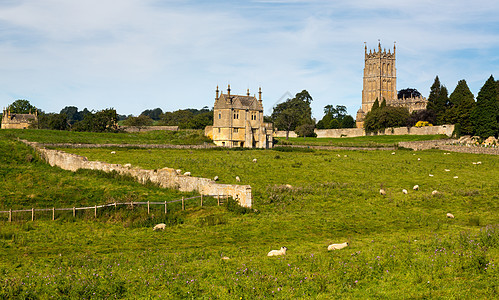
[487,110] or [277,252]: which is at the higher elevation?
[487,110]

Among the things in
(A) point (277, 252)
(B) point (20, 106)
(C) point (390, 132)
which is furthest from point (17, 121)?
(A) point (277, 252)

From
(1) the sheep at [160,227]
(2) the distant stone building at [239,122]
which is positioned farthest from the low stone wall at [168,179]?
(2) the distant stone building at [239,122]

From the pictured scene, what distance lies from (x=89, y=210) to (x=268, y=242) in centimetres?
1037

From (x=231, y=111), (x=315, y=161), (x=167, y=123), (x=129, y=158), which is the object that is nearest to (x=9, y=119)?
(x=167, y=123)

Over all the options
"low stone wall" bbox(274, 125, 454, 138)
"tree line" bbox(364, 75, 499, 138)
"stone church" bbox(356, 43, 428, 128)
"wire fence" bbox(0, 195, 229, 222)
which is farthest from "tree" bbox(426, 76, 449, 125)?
"wire fence" bbox(0, 195, 229, 222)

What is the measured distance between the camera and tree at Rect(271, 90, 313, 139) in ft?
421

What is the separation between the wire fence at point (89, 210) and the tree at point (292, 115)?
86.2 meters

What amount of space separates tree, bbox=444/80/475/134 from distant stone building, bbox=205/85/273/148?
126 feet

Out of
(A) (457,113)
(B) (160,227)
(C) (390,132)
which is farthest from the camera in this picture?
(C) (390,132)

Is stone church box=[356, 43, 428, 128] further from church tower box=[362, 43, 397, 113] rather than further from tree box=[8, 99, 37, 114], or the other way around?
tree box=[8, 99, 37, 114]

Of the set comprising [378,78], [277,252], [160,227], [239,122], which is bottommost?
[160,227]

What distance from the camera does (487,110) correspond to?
7669 cm

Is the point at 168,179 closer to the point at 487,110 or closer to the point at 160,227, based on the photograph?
the point at 160,227

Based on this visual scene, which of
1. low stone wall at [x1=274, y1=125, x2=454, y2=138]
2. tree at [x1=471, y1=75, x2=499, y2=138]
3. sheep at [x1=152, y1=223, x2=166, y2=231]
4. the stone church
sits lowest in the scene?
sheep at [x1=152, y1=223, x2=166, y2=231]
